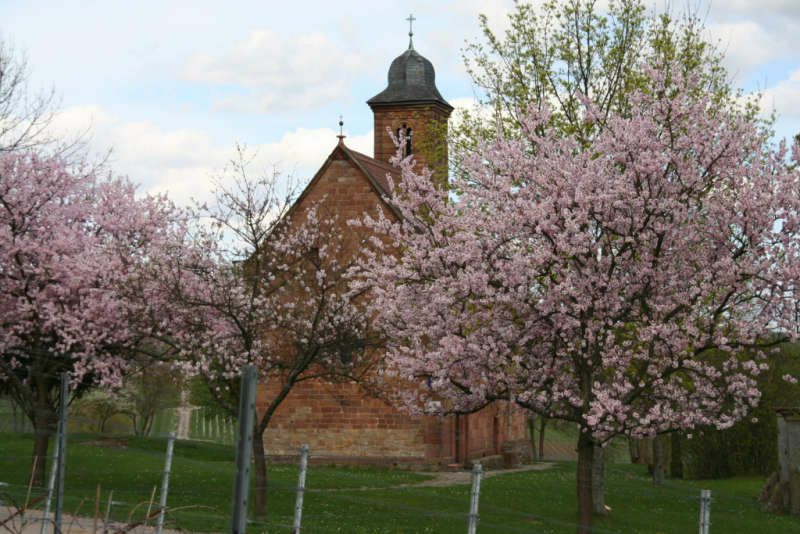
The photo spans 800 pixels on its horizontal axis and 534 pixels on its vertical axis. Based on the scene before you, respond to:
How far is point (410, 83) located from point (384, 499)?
27293 millimetres

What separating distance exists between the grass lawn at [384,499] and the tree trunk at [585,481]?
723 millimetres

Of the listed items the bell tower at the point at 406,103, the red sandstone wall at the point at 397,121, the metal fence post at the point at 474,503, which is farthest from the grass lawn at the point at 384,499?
the bell tower at the point at 406,103

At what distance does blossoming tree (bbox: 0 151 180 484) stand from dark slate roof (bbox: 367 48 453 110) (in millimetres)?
21449

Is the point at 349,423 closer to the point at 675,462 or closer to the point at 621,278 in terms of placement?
the point at 675,462

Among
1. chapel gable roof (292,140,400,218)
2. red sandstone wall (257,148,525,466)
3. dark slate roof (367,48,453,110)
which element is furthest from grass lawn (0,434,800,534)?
dark slate roof (367,48,453,110)

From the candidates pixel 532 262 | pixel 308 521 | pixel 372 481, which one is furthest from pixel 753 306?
pixel 372 481

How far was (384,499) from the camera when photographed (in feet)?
80.7

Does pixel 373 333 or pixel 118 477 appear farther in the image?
pixel 118 477

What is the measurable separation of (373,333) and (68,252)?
28.7ft

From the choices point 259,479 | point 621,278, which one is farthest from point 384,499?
point 621,278

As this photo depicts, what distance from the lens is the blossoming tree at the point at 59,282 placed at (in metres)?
24.5

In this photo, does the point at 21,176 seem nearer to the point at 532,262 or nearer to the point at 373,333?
the point at 373,333

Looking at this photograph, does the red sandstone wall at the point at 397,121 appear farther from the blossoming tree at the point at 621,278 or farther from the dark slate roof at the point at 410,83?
the blossoming tree at the point at 621,278

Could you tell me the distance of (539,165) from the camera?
18.3 metres
